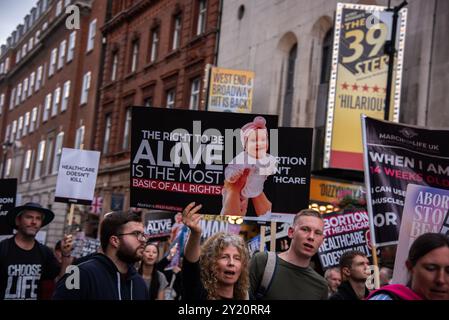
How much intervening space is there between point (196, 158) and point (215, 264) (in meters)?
1.91

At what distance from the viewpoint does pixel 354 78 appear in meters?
17.9

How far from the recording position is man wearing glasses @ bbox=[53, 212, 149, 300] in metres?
4.32

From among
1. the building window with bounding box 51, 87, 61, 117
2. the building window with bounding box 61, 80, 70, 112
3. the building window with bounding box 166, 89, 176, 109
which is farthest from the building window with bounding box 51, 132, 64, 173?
the building window with bounding box 166, 89, 176, 109

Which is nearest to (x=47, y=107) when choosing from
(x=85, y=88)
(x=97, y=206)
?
(x=85, y=88)

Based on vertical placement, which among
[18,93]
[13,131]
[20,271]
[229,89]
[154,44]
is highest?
[154,44]

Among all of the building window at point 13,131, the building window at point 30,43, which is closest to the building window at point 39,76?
the building window at point 30,43

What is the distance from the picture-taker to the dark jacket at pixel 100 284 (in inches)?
167

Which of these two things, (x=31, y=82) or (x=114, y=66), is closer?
(x=114, y=66)

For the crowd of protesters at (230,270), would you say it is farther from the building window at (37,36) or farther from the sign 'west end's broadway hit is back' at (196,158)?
the building window at (37,36)

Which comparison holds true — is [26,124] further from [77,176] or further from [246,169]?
[246,169]

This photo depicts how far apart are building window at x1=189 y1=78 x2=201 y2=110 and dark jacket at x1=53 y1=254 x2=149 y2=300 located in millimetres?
22657

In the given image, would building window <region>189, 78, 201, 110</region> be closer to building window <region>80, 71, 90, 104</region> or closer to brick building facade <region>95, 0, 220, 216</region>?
brick building facade <region>95, 0, 220, 216</region>

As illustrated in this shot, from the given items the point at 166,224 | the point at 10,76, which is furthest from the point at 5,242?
the point at 10,76

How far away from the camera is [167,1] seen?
→ 31.0 metres
